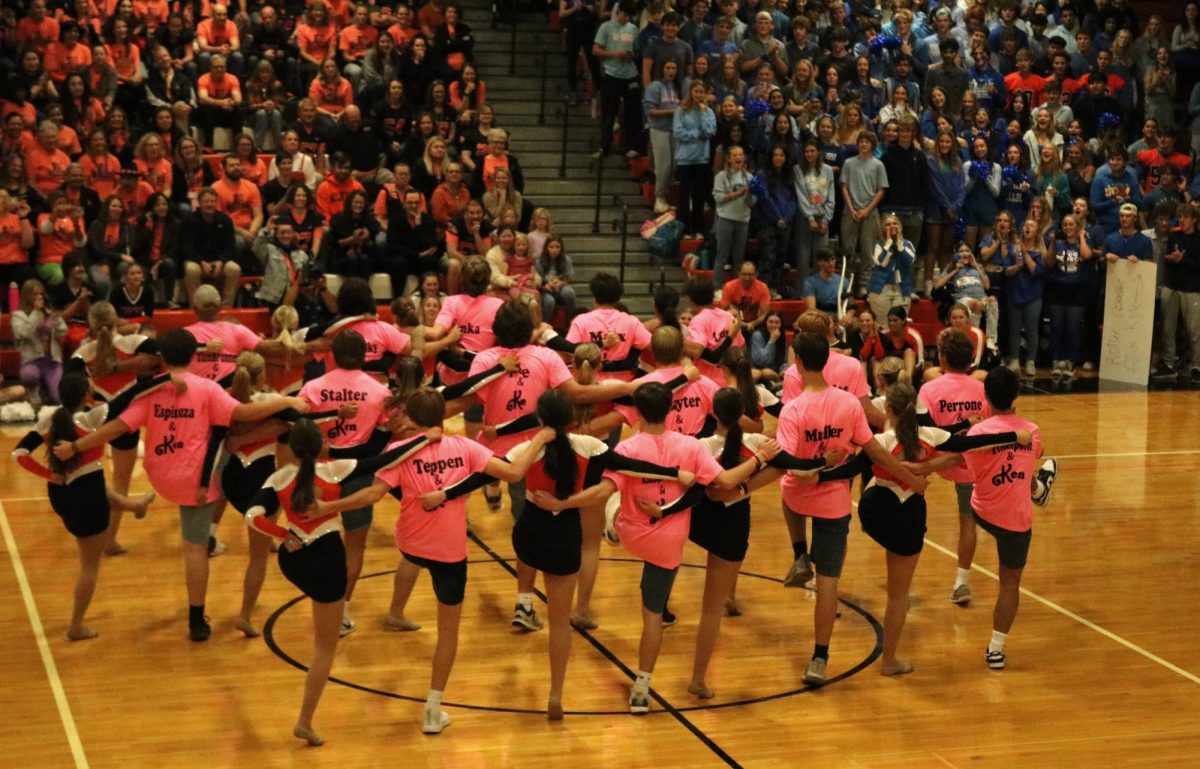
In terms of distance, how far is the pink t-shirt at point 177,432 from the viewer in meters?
9.99

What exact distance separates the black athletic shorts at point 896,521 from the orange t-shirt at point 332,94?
38.7 feet

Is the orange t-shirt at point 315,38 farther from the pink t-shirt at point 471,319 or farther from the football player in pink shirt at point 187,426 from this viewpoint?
the football player in pink shirt at point 187,426

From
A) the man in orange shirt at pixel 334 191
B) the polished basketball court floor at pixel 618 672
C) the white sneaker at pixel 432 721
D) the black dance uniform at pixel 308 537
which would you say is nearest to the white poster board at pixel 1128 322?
the polished basketball court floor at pixel 618 672

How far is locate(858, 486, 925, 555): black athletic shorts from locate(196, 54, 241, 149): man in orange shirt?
12058mm

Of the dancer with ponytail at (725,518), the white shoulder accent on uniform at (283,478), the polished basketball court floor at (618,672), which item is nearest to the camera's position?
the white shoulder accent on uniform at (283,478)

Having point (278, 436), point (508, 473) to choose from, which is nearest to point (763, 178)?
point (278, 436)

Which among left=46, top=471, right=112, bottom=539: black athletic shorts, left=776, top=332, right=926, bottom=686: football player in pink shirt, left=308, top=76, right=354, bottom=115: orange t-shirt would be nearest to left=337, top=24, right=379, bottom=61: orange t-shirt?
left=308, top=76, right=354, bottom=115: orange t-shirt

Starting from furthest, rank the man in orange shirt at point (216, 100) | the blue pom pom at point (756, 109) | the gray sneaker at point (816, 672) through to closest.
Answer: the blue pom pom at point (756, 109)
the man in orange shirt at point (216, 100)
the gray sneaker at point (816, 672)

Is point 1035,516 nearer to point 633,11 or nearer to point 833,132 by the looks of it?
point 833,132

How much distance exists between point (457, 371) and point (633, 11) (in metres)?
10.6

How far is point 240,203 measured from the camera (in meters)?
17.9

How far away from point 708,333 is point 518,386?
1.95 metres

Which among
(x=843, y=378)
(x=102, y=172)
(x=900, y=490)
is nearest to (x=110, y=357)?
(x=843, y=378)

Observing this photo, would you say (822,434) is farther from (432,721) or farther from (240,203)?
(240,203)
